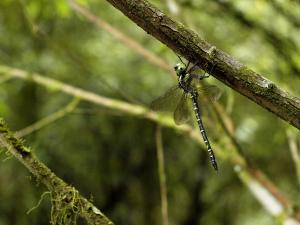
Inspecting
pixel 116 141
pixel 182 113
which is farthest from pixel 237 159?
pixel 116 141

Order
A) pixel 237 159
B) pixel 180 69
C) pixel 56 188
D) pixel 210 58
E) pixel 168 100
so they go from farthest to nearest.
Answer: pixel 237 159
pixel 168 100
pixel 180 69
pixel 56 188
pixel 210 58

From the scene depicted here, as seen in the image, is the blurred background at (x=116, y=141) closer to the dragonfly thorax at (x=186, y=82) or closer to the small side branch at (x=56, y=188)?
the dragonfly thorax at (x=186, y=82)

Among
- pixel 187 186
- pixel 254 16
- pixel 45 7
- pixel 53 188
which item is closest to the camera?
pixel 53 188

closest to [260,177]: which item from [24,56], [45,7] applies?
[45,7]

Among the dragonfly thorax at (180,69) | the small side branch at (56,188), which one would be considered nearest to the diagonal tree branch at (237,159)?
the dragonfly thorax at (180,69)

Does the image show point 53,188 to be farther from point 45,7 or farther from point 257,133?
point 257,133

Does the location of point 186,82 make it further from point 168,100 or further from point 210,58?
point 210,58
